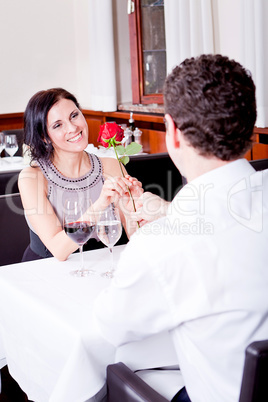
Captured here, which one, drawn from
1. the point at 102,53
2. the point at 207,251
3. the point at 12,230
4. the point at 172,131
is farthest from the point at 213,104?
the point at 102,53

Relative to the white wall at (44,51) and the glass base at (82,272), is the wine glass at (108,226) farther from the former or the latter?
the white wall at (44,51)

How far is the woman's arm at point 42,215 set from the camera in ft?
6.25

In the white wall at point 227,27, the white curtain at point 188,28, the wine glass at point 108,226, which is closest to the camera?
the wine glass at point 108,226

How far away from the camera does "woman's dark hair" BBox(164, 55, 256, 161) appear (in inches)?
44.1

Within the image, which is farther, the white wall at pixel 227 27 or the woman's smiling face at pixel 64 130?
the white wall at pixel 227 27

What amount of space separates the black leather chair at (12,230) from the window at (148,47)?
8.67ft

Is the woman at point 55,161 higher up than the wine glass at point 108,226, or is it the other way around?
the woman at point 55,161

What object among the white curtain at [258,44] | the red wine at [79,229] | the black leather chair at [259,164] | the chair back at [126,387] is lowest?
the chair back at [126,387]

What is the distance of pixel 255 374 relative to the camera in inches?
39.7

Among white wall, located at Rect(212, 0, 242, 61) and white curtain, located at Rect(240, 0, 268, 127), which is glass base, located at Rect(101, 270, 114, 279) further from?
white wall, located at Rect(212, 0, 242, 61)

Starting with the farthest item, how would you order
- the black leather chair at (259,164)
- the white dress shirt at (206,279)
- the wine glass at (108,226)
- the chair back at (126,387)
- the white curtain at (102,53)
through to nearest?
the white curtain at (102,53)
the black leather chair at (259,164)
the wine glass at (108,226)
the chair back at (126,387)
the white dress shirt at (206,279)

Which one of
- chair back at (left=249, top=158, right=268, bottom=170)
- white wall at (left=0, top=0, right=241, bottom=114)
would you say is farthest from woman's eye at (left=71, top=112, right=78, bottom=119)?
white wall at (left=0, top=0, right=241, bottom=114)

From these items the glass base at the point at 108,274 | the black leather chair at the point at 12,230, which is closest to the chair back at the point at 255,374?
the glass base at the point at 108,274

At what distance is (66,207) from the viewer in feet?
5.70
